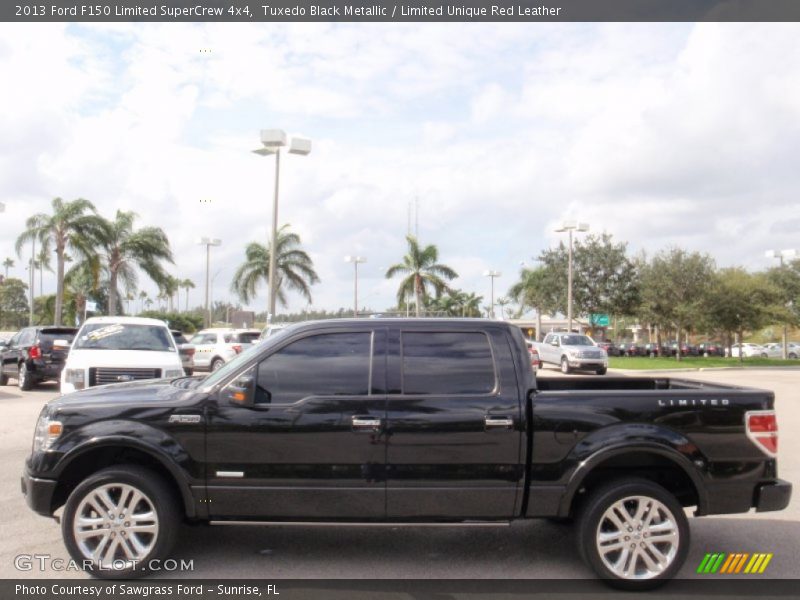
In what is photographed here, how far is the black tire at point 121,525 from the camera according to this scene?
498cm

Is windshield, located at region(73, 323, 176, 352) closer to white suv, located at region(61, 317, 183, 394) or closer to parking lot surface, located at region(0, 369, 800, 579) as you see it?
white suv, located at region(61, 317, 183, 394)

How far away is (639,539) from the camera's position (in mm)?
5039

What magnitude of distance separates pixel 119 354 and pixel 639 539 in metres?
9.54

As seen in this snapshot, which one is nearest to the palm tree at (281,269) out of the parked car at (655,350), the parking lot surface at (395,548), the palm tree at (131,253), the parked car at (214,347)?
the palm tree at (131,253)

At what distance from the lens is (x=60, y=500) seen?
17.2 feet

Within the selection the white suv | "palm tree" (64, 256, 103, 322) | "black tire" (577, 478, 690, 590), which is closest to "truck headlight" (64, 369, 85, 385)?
the white suv

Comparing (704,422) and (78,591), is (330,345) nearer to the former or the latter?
(78,591)

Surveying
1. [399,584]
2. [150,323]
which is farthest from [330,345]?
[150,323]

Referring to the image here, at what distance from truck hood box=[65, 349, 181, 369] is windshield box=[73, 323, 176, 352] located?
338 mm

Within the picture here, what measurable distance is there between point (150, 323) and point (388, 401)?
9693 millimetres

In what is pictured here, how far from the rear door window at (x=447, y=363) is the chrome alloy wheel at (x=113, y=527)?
2016 mm

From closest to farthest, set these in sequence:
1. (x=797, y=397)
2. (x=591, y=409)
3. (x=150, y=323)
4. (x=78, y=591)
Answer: (x=78, y=591) < (x=591, y=409) < (x=150, y=323) < (x=797, y=397)

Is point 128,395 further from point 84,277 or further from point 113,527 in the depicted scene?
point 84,277

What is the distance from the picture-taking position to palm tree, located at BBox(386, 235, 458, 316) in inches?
1747
